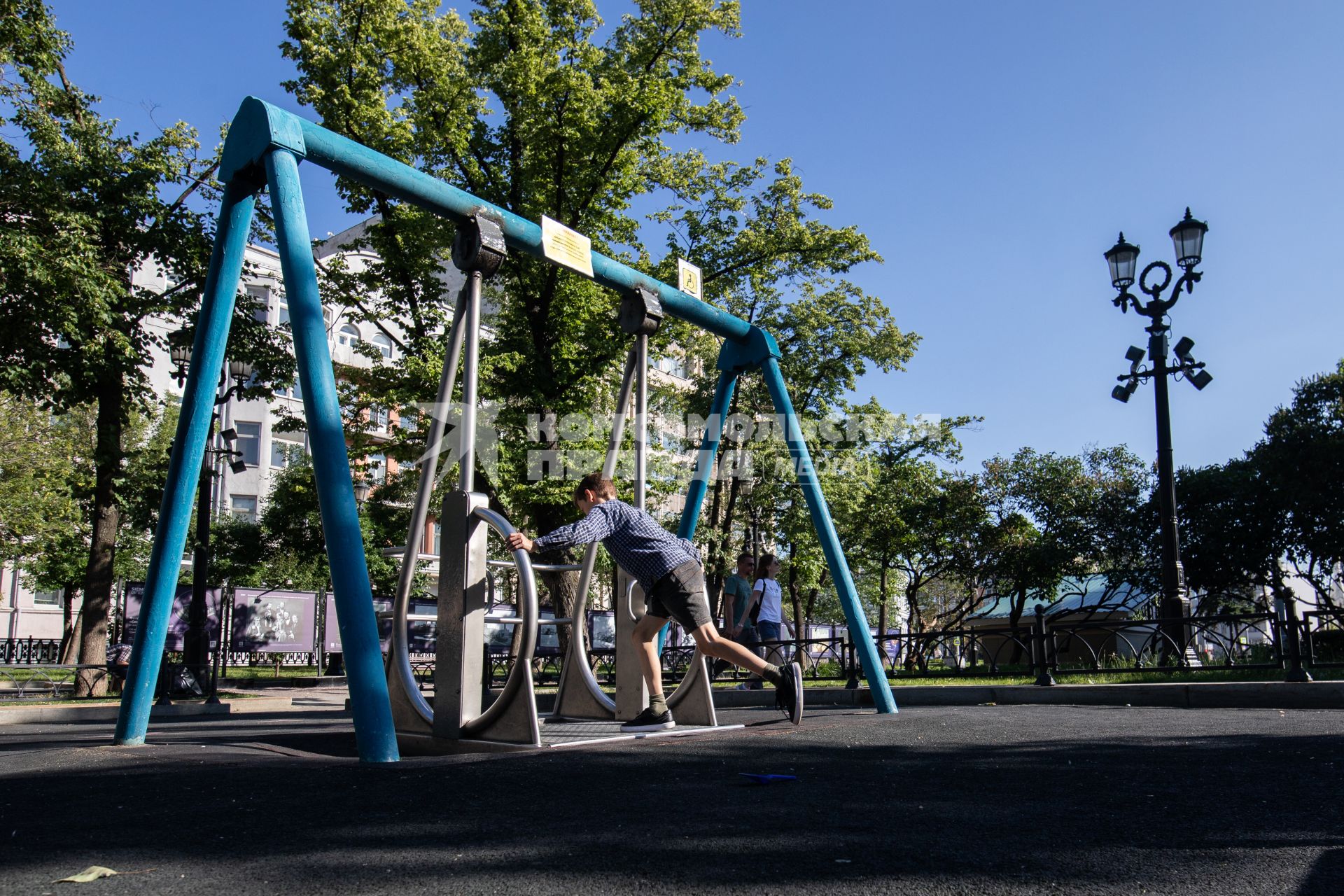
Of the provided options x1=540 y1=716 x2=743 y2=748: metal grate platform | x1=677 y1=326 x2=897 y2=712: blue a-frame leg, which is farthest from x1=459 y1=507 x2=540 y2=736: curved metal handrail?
x1=677 y1=326 x2=897 y2=712: blue a-frame leg

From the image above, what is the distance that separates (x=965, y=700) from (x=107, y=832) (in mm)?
9776

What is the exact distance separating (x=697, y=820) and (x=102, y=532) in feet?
57.8

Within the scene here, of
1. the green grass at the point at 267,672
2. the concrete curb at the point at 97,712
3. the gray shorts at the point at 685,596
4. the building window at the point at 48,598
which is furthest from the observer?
the building window at the point at 48,598

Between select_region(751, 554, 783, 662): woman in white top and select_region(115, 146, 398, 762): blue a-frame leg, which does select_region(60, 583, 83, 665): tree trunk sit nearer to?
select_region(751, 554, 783, 662): woman in white top

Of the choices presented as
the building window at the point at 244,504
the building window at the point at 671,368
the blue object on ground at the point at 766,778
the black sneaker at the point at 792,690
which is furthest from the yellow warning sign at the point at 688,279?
the building window at the point at 244,504

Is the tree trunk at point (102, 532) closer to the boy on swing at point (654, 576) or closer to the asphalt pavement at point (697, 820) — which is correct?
the asphalt pavement at point (697, 820)

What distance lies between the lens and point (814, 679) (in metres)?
16.3

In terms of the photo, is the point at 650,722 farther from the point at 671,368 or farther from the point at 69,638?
the point at 671,368

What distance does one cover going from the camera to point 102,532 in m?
17.8

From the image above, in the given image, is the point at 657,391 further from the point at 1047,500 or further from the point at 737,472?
the point at 1047,500

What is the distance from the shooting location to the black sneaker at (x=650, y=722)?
Answer: 6574 millimetres

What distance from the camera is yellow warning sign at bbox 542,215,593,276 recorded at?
7145mm

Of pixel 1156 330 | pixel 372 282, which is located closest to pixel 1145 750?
pixel 1156 330

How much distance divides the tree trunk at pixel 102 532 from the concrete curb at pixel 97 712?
3236 mm
